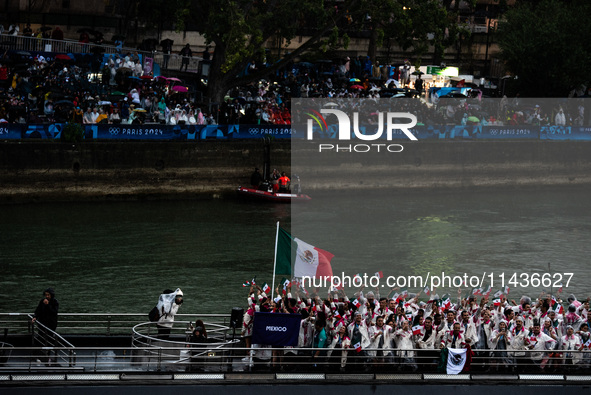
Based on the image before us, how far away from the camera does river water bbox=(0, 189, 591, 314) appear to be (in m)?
31.1

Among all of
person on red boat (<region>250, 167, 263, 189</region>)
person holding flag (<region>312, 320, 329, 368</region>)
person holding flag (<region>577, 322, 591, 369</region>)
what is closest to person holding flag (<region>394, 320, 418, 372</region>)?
person holding flag (<region>312, 320, 329, 368</region>)

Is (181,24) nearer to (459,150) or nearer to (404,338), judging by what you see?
(459,150)

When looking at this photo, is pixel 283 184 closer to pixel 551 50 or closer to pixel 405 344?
pixel 551 50

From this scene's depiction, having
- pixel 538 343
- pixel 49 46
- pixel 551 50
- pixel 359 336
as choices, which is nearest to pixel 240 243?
pixel 49 46

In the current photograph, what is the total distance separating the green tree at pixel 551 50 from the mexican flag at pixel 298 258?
39.3 meters

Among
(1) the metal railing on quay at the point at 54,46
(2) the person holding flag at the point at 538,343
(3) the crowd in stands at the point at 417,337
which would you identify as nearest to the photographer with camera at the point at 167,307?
(3) the crowd in stands at the point at 417,337

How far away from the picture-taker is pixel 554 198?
4928 centimetres

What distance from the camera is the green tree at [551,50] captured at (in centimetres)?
5584

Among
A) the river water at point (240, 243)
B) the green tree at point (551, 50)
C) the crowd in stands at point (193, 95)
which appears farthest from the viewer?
the green tree at point (551, 50)

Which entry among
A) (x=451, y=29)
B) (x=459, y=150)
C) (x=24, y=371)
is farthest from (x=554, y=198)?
(x=24, y=371)

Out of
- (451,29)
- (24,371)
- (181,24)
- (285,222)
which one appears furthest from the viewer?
(451,29)

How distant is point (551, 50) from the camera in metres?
56.3

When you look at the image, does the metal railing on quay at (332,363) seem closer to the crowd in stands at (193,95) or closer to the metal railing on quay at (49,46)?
the crowd in stands at (193,95)

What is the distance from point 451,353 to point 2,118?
29.2 metres
